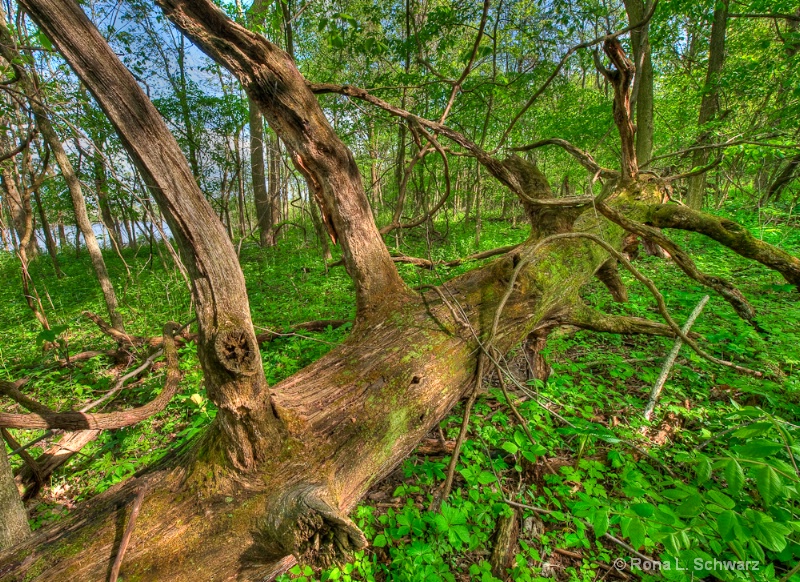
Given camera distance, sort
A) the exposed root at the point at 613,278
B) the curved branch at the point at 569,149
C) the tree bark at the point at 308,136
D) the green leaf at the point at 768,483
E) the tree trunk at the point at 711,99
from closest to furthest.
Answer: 1. the green leaf at the point at 768,483
2. the tree bark at the point at 308,136
3. the curved branch at the point at 569,149
4. the exposed root at the point at 613,278
5. the tree trunk at the point at 711,99

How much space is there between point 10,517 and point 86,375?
2.91 m

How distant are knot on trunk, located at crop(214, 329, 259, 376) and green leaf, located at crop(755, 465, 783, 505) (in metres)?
1.65

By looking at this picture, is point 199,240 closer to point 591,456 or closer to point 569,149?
point 591,456

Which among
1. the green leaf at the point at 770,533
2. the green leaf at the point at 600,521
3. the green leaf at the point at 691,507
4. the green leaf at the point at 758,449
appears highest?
the green leaf at the point at 758,449

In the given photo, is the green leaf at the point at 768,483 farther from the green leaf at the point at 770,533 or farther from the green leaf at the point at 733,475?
the green leaf at the point at 770,533

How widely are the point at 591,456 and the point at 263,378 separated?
78.6 inches

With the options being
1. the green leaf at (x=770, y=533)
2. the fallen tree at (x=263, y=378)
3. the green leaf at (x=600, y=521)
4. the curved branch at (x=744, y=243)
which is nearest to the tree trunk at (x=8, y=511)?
the fallen tree at (x=263, y=378)

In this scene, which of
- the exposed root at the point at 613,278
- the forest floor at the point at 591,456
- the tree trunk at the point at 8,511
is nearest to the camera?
the forest floor at the point at 591,456

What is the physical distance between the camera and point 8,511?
4.41 feet

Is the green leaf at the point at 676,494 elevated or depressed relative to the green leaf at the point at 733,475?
depressed

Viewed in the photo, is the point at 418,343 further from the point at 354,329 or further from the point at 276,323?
the point at 276,323

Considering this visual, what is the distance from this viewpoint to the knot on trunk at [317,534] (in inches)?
40.8

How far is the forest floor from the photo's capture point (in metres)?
1.15

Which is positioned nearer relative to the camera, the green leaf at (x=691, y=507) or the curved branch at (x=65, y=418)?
the green leaf at (x=691, y=507)
